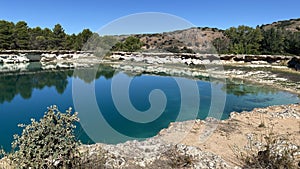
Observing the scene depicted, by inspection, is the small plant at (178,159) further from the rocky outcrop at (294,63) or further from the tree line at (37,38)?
the tree line at (37,38)

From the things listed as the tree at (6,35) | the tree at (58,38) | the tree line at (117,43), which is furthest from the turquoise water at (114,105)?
the tree at (58,38)

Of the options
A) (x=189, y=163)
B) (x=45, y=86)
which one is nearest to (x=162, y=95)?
(x=45, y=86)

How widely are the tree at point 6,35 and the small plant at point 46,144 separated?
182 ft

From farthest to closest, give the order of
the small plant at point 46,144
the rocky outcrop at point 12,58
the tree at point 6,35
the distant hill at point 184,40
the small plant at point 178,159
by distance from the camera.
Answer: the distant hill at point 184,40 → the tree at point 6,35 → the rocky outcrop at point 12,58 → the small plant at point 178,159 → the small plant at point 46,144

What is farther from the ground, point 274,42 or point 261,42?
point 261,42

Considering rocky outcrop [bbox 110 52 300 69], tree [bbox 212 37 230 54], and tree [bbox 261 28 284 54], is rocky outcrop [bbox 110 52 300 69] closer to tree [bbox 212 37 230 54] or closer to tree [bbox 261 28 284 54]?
tree [bbox 261 28 284 54]

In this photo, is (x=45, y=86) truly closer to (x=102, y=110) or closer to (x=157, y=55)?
(x=102, y=110)

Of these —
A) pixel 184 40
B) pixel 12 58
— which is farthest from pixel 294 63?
pixel 12 58

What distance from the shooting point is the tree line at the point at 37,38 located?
176 feet

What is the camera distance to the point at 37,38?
5825 cm

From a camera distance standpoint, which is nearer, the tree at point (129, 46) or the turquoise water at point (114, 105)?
the turquoise water at point (114, 105)

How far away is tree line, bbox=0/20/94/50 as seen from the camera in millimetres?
53531

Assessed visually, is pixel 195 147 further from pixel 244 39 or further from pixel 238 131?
pixel 244 39

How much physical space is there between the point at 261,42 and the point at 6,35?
50256 millimetres
